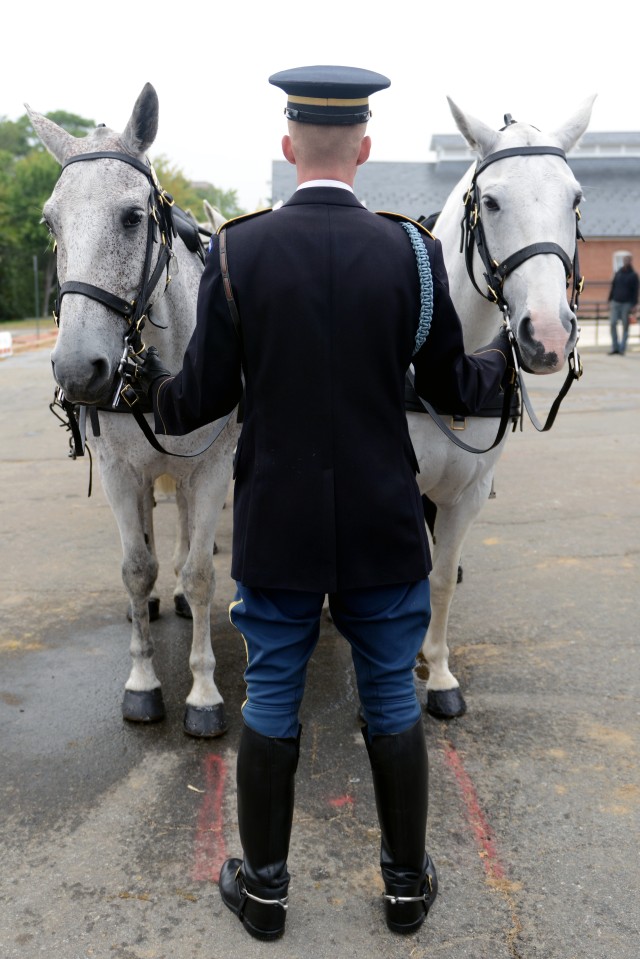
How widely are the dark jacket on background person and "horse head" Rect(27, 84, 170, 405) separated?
17320 millimetres

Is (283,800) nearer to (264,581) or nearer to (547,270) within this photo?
(264,581)

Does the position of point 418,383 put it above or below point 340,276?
below

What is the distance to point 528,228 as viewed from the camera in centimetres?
277

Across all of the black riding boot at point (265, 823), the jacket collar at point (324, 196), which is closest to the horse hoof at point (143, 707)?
the black riding boot at point (265, 823)

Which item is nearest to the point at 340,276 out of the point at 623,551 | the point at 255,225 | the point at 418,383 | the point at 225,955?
the point at 255,225

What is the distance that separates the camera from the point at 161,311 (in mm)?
3227

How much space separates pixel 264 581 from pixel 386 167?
4806cm

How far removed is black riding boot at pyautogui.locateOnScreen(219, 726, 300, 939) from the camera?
7.57 feet

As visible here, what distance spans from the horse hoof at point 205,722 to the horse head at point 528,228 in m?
1.99

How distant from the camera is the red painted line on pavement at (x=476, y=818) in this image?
272 centimetres

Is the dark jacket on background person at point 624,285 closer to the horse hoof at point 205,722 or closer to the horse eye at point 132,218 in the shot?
the horse hoof at point 205,722

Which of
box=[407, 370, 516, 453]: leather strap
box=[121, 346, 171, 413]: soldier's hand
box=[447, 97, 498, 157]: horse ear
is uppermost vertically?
box=[447, 97, 498, 157]: horse ear

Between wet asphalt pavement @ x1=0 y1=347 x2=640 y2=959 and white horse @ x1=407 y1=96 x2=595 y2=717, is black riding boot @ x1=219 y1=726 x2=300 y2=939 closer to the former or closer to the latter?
wet asphalt pavement @ x1=0 y1=347 x2=640 y2=959

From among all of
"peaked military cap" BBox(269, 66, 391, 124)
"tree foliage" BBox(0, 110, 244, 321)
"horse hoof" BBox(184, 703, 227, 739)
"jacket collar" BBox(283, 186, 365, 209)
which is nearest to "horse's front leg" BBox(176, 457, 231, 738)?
"horse hoof" BBox(184, 703, 227, 739)
